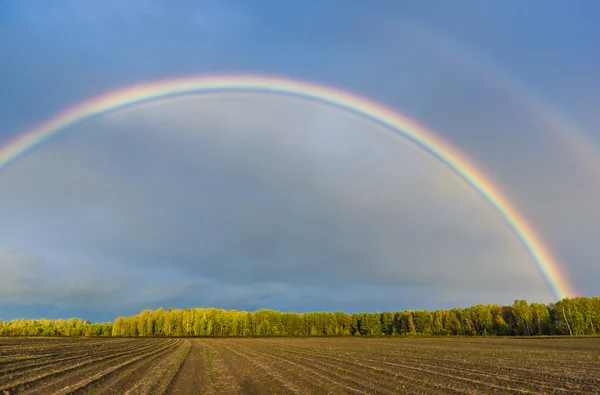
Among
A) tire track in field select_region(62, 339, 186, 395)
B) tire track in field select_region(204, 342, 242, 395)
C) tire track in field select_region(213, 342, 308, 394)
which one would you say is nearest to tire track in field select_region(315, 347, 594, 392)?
tire track in field select_region(213, 342, 308, 394)

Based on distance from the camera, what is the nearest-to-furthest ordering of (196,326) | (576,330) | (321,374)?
1. (321,374)
2. (576,330)
3. (196,326)

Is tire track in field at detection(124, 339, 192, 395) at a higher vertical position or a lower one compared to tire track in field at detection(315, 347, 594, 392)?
higher

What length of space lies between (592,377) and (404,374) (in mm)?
12502

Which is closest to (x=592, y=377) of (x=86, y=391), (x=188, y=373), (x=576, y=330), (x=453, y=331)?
(x=188, y=373)

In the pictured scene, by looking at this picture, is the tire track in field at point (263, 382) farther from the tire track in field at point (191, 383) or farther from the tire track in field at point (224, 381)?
the tire track in field at point (191, 383)

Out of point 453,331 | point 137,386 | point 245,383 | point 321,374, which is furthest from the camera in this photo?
point 453,331

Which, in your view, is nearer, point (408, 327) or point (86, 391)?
point (86, 391)

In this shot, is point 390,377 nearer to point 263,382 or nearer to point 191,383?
point 263,382

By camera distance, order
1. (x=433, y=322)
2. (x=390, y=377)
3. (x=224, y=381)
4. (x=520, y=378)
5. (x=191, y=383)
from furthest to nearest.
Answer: (x=433, y=322), (x=390, y=377), (x=520, y=378), (x=224, y=381), (x=191, y=383)

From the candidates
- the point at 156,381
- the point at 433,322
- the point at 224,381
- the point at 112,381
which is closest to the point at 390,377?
the point at 224,381

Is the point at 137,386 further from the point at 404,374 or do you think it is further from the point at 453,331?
the point at 453,331

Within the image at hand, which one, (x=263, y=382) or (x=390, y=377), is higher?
(x=263, y=382)

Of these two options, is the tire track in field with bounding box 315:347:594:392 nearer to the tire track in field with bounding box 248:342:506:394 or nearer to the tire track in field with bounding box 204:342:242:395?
the tire track in field with bounding box 248:342:506:394

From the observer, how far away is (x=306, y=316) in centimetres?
19825
